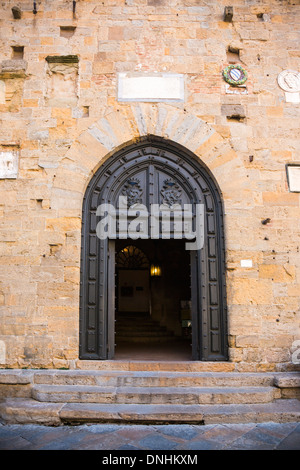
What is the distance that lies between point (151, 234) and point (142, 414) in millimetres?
2191

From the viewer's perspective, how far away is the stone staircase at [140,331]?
26.0ft

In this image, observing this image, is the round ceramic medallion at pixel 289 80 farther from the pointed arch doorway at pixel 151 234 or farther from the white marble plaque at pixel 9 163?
the white marble plaque at pixel 9 163

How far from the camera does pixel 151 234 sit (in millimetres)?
4691

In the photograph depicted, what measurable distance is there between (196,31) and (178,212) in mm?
2691

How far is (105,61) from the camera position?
4945 mm

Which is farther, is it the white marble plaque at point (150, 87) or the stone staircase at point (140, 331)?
the stone staircase at point (140, 331)

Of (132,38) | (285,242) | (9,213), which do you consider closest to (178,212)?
(285,242)

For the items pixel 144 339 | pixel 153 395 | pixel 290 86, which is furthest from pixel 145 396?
pixel 290 86

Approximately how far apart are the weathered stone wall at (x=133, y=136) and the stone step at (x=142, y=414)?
27.9 inches

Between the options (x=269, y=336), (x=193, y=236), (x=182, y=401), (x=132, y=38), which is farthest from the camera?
(x=132, y=38)

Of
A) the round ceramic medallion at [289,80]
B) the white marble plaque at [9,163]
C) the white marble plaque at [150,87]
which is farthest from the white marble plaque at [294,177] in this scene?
the white marble plaque at [9,163]

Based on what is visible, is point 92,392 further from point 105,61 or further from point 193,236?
point 105,61

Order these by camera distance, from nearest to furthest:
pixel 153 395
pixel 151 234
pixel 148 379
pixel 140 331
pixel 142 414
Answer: pixel 142 414, pixel 153 395, pixel 148 379, pixel 151 234, pixel 140 331

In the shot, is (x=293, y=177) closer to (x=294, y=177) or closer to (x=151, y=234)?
(x=294, y=177)
